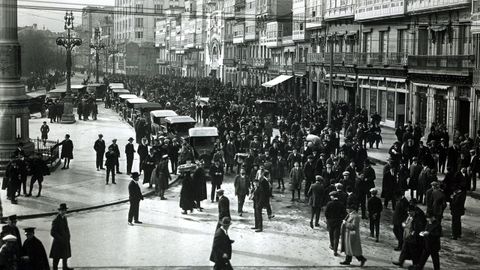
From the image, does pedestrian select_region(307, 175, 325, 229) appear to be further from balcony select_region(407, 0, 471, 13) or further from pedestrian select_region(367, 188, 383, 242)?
balcony select_region(407, 0, 471, 13)

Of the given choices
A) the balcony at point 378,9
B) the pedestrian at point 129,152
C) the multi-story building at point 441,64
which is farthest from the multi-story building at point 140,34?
the pedestrian at point 129,152

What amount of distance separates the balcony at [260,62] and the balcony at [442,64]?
3987 centimetres

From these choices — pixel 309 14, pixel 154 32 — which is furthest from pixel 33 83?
pixel 154 32

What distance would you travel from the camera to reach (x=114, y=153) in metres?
23.2

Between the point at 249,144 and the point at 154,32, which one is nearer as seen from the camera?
the point at 249,144

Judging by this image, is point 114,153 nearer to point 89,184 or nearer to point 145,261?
point 89,184

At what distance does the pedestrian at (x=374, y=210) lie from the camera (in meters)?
15.3

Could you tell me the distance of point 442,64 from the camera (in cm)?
3753

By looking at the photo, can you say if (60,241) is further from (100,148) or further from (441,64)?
(441,64)

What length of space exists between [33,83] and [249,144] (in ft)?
195

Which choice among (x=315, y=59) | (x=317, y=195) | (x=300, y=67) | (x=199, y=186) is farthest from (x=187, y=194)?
(x=300, y=67)

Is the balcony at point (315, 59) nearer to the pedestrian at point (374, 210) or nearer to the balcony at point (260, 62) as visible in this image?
the balcony at point (260, 62)

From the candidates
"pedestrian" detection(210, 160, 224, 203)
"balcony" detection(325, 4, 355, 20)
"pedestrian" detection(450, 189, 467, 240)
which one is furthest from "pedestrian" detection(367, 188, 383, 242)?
"balcony" detection(325, 4, 355, 20)

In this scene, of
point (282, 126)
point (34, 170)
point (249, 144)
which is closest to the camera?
point (34, 170)
